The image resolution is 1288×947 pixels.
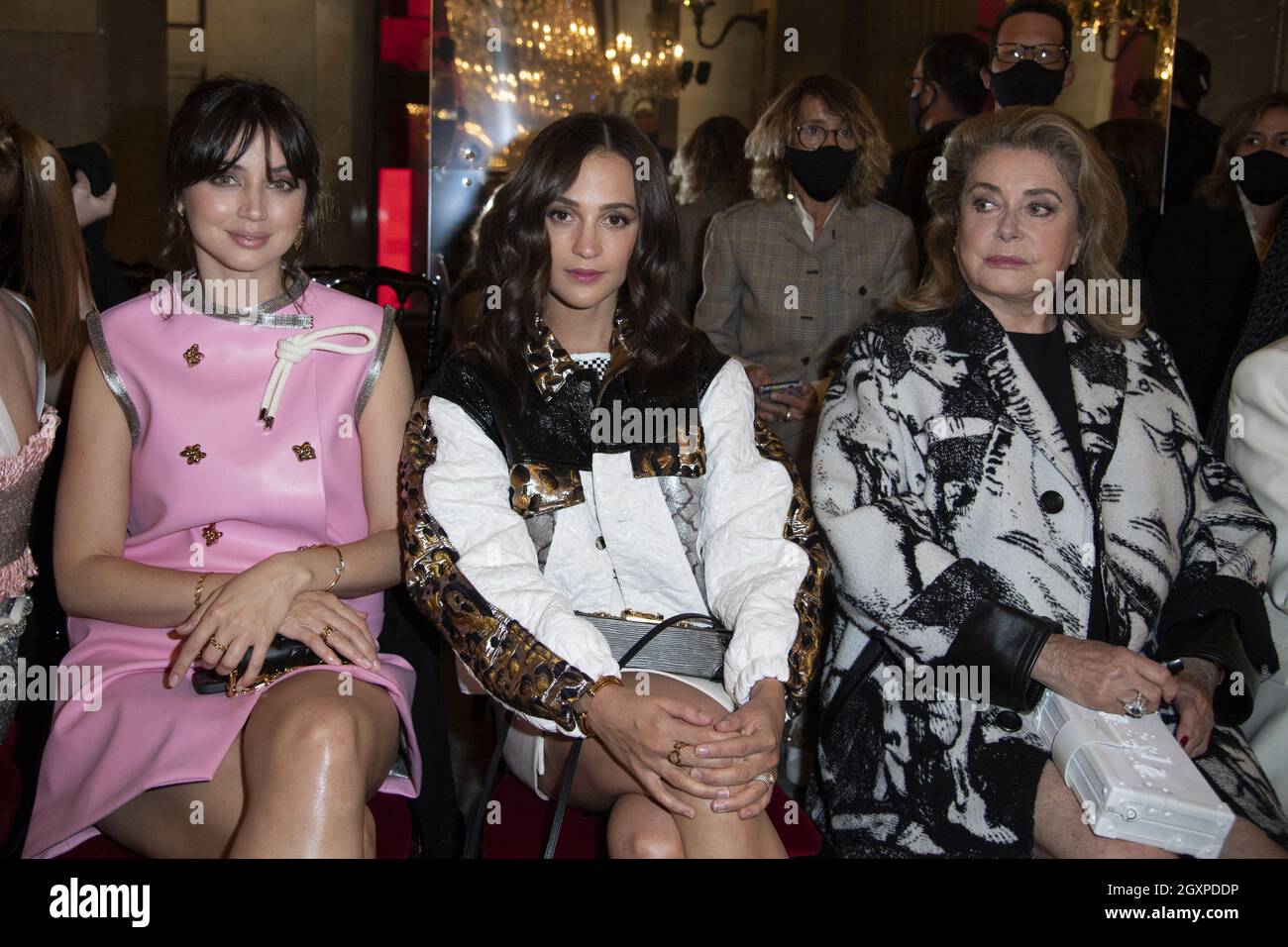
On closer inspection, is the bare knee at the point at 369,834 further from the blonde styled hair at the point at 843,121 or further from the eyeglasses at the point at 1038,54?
the eyeglasses at the point at 1038,54

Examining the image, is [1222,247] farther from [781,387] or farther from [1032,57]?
[781,387]

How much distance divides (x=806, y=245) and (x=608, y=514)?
189 centimetres

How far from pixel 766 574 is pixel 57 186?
1.45 m

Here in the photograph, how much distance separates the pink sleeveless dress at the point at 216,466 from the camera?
181 centimetres

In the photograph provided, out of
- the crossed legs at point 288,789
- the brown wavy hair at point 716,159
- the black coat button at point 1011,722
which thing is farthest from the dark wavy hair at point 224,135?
the brown wavy hair at point 716,159

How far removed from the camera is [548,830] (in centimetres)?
186

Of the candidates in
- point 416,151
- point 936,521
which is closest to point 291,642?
point 936,521

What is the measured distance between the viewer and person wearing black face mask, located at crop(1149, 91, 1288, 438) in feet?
11.3

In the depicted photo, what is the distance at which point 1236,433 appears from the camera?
7.34ft

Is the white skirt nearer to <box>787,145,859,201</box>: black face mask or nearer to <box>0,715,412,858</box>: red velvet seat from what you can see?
<box>0,715,412,858</box>: red velvet seat

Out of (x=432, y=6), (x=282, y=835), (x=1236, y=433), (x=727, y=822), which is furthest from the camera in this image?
(x=432, y=6)

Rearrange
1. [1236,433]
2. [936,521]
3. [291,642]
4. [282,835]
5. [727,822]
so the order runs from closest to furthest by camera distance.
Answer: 1. [282,835]
2. [727,822]
3. [291,642]
4. [936,521]
5. [1236,433]

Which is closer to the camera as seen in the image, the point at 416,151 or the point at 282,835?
the point at 282,835

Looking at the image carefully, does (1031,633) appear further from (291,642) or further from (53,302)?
(53,302)
